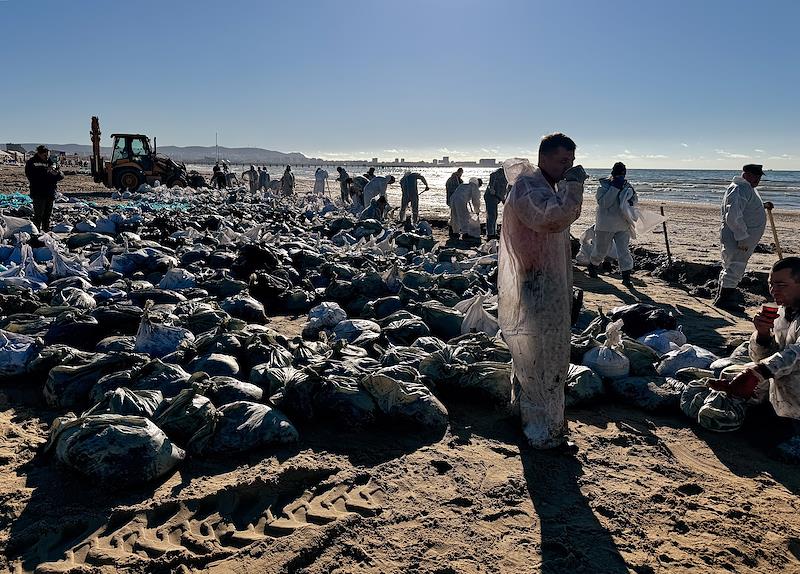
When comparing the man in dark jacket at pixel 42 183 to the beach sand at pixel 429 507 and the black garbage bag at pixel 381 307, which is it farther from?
the beach sand at pixel 429 507

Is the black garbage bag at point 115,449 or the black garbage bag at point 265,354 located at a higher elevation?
the black garbage bag at point 265,354

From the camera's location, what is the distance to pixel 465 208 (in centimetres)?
1246

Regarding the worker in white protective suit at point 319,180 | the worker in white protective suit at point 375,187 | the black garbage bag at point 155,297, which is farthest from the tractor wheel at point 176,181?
the black garbage bag at point 155,297

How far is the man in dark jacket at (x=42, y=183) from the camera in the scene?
8.89 metres

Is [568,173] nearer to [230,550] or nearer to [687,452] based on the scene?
[687,452]

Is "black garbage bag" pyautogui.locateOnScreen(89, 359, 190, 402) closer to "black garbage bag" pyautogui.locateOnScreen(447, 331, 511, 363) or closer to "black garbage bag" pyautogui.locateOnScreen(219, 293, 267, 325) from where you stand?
"black garbage bag" pyautogui.locateOnScreen(219, 293, 267, 325)

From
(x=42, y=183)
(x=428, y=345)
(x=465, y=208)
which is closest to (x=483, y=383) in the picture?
(x=428, y=345)

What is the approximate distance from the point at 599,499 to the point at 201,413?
2173 mm

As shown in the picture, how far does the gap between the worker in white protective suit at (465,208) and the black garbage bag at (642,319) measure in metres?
7.50

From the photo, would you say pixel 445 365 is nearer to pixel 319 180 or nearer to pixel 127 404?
pixel 127 404

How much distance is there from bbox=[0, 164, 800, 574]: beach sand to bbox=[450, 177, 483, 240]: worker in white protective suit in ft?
30.9

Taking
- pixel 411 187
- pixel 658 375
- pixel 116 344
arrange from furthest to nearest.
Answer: pixel 411 187 → pixel 658 375 → pixel 116 344

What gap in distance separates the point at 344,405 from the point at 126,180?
2119 centimetres

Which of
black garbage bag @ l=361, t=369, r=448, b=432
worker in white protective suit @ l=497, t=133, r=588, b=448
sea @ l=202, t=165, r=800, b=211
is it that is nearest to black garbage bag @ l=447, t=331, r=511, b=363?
black garbage bag @ l=361, t=369, r=448, b=432
